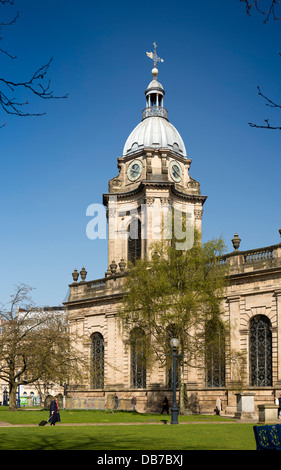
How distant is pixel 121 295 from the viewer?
49.0 metres

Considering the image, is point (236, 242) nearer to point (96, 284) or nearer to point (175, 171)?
point (96, 284)

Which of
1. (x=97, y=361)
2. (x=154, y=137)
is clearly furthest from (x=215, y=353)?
(x=154, y=137)

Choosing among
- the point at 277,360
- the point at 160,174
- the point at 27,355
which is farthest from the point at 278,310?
the point at 160,174

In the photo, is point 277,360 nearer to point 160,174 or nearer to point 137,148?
point 160,174

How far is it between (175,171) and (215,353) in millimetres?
22580

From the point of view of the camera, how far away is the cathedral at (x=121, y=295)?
38.7 m

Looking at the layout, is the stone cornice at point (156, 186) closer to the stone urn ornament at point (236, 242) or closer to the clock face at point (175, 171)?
the clock face at point (175, 171)

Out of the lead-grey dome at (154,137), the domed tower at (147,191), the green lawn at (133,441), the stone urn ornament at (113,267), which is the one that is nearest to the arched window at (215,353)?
the stone urn ornament at (113,267)

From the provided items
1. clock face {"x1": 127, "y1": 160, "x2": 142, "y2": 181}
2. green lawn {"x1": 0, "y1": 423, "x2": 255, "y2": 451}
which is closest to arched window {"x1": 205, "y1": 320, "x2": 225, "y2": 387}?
green lawn {"x1": 0, "y1": 423, "x2": 255, "y2": 451}

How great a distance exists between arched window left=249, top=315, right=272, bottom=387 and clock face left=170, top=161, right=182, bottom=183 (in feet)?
69.9

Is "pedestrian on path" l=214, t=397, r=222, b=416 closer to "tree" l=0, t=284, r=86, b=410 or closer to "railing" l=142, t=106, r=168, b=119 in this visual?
"tree" l=0, t=284, r=86, b=410

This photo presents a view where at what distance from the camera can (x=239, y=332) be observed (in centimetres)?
3969

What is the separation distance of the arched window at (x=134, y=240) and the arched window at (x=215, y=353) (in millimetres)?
16424
